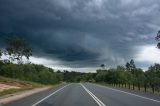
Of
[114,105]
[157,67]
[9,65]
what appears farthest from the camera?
[9,65]

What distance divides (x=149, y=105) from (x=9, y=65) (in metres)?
98.8

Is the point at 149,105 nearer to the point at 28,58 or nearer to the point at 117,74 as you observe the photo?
the point at 28,58

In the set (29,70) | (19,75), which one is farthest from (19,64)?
(29,70)

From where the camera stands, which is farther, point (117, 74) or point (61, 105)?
point (117, 74)

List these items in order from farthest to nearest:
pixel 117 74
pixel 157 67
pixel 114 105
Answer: pixel 117 74 < pixel 157 67 < pixel 114 105

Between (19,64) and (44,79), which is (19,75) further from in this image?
(44,79)

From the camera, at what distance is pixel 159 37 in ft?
234

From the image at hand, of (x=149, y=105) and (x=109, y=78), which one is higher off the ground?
(x=109, y=78)

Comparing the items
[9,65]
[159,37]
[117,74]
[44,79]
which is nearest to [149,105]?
[159,37]

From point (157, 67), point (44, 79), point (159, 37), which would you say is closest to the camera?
point (159, 37)

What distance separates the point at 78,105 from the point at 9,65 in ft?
318

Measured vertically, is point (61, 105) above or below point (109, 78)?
below

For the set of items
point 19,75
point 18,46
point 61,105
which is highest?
point 18,46

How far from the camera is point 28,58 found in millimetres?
123500
